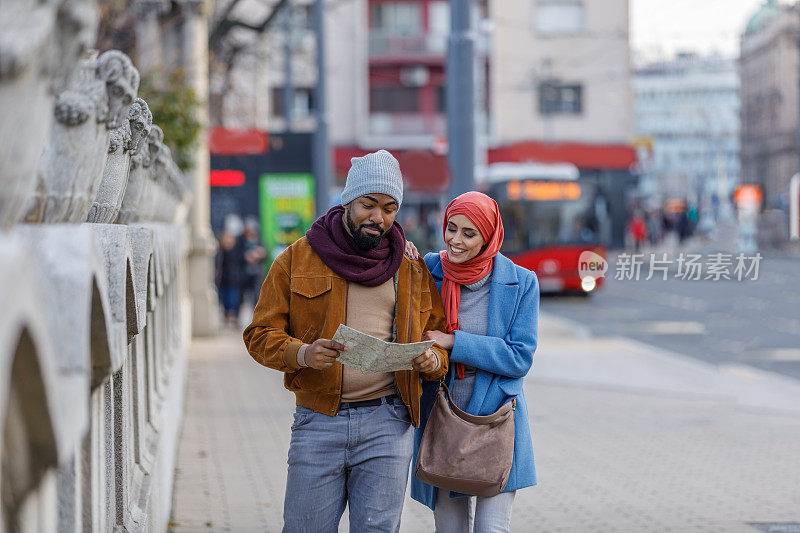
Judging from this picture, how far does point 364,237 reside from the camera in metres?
4.01

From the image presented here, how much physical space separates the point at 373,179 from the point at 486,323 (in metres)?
0.74

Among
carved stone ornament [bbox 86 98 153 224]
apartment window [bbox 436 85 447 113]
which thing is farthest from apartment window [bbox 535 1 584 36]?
carved stone ornament [bbox 86 98 153 224]

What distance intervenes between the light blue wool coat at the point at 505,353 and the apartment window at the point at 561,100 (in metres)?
45.4

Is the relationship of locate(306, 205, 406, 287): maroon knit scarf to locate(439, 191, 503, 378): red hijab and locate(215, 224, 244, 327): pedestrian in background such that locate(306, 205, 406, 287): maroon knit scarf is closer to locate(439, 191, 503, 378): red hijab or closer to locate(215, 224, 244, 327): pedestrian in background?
locate(439, 191, 503, 378): red hijab

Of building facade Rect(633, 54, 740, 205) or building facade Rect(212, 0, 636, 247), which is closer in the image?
building facade Rect(212, 0, 636, 247)

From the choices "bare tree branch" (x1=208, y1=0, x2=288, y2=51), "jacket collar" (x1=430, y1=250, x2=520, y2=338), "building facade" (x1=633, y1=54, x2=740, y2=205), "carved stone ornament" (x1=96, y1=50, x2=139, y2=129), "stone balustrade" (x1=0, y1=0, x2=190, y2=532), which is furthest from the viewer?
"building facade" (x1=633, y1=54, x2=740, y2=205)

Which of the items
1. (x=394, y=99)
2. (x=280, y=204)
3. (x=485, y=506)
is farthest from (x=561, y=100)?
(x=485, y=506)

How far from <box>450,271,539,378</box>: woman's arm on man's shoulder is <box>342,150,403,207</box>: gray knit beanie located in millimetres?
558

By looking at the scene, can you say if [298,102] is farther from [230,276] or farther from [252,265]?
[230,276]

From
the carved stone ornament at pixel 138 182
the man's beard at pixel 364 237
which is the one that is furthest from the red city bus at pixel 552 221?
the man's beard at pixel 364 237

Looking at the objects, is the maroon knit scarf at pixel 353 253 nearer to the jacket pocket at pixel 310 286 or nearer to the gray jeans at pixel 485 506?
the jacket pocket at pixel 310 286

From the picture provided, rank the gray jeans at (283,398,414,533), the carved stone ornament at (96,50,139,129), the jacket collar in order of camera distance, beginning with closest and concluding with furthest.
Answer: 1. the carved stone ornament at (96,50,139,129)
2. the gray jeans at (283,398,414,533)
3. the jacket collar

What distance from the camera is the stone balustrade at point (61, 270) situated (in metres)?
1.76

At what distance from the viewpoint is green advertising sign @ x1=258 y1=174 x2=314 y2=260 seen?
83.2ft
